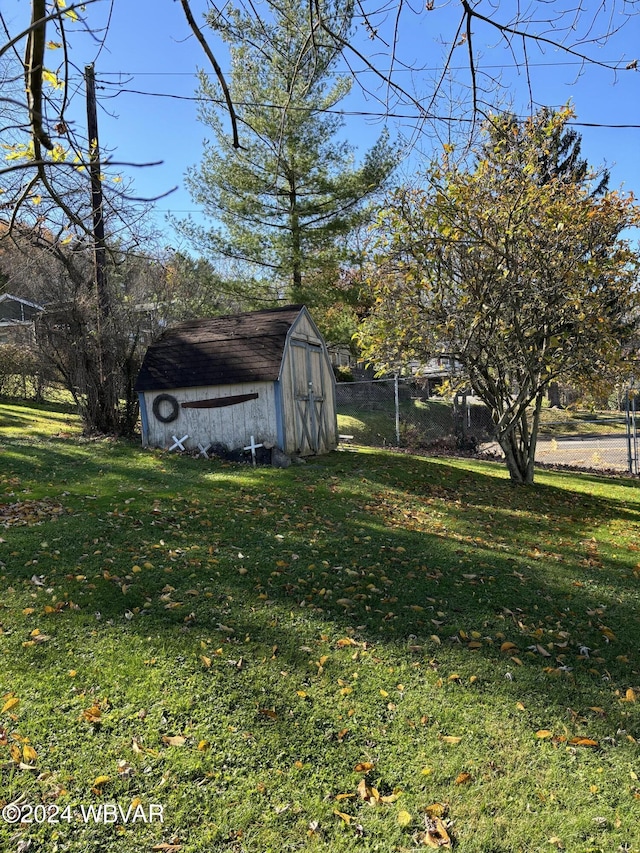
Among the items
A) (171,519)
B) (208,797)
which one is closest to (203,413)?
(171,519)

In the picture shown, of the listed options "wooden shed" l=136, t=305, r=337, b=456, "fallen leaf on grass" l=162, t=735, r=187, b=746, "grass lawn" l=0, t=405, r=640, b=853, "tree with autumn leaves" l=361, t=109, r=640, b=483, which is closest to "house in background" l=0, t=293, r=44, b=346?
"wooden shed" l=136, t=305, r=337, b=456

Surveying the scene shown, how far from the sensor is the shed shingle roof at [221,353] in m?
12.7

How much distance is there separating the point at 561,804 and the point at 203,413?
1110cm

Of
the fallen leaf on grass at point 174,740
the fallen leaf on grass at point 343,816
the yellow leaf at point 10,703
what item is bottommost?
the fallen leaf on grass at point 343,816

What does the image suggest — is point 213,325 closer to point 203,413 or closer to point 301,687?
point 203,413

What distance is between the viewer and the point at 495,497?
1060 cm

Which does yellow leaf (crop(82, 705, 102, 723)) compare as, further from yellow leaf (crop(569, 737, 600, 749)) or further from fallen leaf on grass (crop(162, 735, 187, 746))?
yellow leaf (crop(569, 737, 600, 749))

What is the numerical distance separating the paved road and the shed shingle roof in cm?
1016

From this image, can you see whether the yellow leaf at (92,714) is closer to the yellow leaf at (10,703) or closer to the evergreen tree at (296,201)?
the yellow leaf at (10,703)

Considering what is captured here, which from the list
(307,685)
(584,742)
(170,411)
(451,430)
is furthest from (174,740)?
(451,430)

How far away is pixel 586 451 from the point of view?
837 inches

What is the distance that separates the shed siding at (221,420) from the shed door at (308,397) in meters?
0.92

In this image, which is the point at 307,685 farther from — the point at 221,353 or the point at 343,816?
the point at 221,353

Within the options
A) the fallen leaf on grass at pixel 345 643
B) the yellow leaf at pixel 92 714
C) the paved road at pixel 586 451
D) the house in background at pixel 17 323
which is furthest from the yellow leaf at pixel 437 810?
the paved road at pixel 586 451
